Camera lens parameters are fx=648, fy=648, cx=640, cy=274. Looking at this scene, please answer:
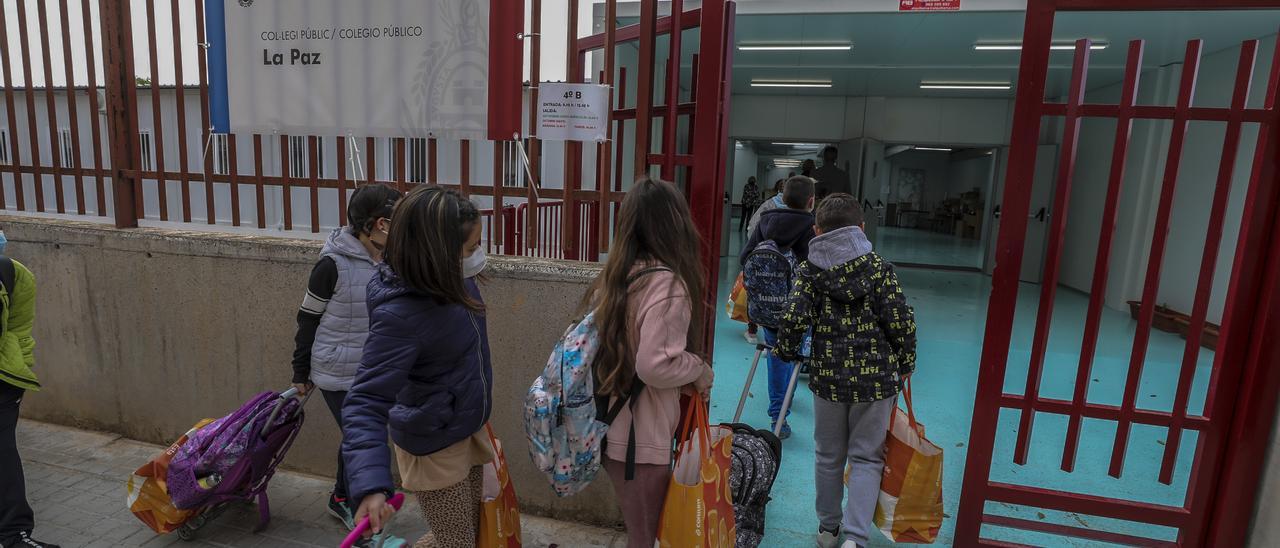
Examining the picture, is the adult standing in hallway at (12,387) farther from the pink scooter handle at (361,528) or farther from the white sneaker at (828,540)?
the white sneaker at (828,540)

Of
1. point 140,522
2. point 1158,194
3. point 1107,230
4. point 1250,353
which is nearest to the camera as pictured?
point 1250,353

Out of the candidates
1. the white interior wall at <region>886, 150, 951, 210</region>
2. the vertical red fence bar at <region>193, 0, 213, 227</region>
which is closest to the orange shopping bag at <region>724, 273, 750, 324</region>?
the vertical red fence bar at <region>193, 0, 213, 227</region>

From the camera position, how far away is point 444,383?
207 centimetres

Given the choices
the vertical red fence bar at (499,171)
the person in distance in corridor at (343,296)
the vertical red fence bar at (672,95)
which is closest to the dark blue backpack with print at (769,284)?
the vertical red fence bar at (672,95)

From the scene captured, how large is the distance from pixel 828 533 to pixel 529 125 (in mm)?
2364

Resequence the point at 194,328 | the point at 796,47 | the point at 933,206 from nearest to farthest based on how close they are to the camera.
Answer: the point at 194,328 → the point at 796,47 → the point at 933,206

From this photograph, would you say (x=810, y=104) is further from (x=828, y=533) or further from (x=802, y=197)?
(x=828, y=533)

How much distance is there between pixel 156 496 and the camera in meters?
2.82

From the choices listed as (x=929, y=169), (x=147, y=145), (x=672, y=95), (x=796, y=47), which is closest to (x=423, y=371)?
(x=672, y=95)

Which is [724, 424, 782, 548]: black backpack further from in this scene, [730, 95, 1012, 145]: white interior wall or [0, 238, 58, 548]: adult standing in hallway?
[730, 95, 1012, 145]: white interior wall

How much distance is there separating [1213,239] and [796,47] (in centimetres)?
750

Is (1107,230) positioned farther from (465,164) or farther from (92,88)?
(92,88)

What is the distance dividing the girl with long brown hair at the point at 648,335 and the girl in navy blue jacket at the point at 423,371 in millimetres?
438

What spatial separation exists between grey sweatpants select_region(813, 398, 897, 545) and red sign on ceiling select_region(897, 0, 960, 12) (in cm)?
574
